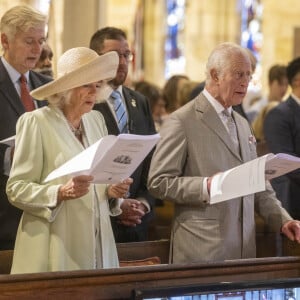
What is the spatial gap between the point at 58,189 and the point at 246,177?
83 centimetres

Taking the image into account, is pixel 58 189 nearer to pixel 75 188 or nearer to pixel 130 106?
pixel 75 188

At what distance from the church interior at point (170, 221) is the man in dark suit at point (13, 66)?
423 mm

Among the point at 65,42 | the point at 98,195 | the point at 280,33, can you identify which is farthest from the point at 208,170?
the point at 280,33

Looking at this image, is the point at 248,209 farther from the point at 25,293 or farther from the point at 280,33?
the point at 280,33

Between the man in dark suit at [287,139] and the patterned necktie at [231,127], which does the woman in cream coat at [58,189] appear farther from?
the man in dark suit at [287,139]

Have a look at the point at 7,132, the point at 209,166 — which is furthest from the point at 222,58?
the point at 7,132

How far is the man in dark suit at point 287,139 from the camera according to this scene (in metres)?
6.38

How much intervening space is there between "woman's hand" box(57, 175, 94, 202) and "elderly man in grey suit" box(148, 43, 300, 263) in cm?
76

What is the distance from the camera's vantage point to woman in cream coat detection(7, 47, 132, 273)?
4.36m

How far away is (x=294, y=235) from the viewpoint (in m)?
4.99

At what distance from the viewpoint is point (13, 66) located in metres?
5.18

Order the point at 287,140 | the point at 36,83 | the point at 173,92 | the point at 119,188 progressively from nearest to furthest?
the point at 119,188 → the point at 36,83 → the point at 287,140 → the point at 173,92

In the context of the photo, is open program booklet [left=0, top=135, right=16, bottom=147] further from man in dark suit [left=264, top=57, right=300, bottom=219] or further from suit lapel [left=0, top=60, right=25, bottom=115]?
man in dark suit [left=264, top=57, right=300, bottom=219]

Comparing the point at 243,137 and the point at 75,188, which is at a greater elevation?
the point at 243,137
